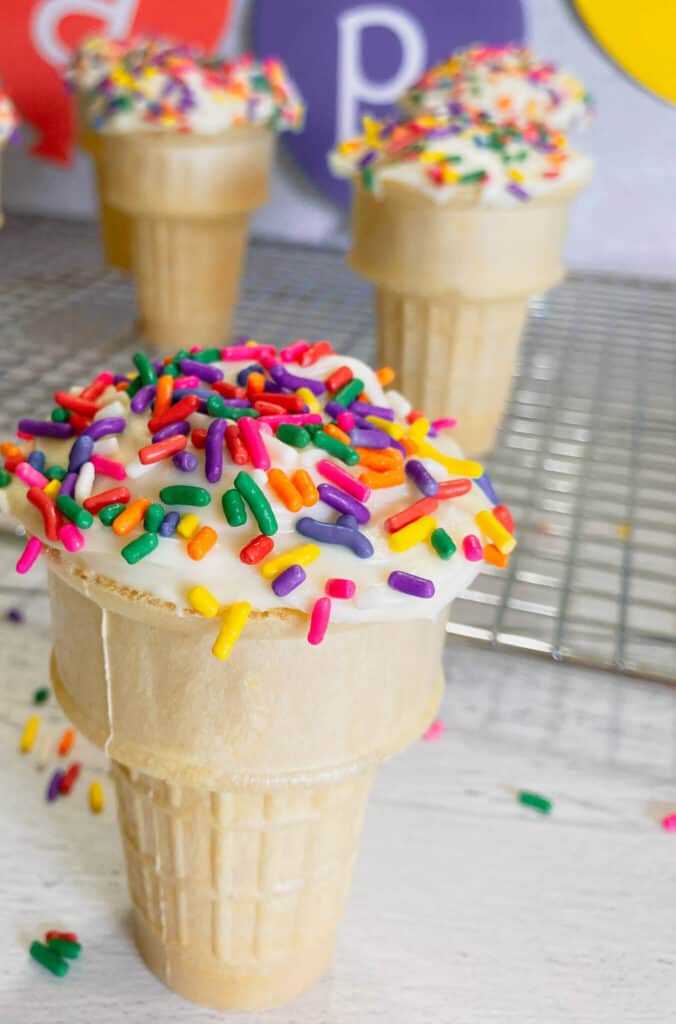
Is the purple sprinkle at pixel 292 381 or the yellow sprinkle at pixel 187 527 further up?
the purple sprinkle at pixel 292 381

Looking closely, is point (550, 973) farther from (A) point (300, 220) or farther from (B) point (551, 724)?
(A) point (300, 220)

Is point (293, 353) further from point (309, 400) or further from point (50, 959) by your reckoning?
point (50, 959)

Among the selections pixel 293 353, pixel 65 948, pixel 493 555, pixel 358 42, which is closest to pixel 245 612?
pixel 493 555

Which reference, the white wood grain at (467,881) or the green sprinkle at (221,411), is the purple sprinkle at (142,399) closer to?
the green sprinkle at (221,411)

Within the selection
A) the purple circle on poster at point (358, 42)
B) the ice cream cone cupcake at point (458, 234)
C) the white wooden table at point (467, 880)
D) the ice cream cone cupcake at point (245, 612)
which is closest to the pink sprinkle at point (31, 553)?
the ice cream cone cupcake at point (245, 612)

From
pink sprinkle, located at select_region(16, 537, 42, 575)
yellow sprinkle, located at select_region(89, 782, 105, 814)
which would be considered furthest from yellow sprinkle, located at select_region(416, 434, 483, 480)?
yellow sprinkle, located at select_region(89, 782, 105, 814)

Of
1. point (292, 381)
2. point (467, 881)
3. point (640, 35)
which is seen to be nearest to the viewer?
point (292, 381)
